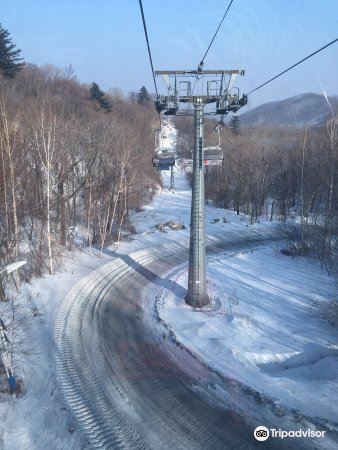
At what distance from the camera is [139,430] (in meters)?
6.81

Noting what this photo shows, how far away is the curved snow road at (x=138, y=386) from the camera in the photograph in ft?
22.0

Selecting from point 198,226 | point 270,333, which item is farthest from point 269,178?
point 270,333

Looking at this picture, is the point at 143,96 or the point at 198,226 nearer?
the point at 198,226

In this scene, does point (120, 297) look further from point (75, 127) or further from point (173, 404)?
point (75, 127)

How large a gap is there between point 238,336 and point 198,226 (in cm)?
400

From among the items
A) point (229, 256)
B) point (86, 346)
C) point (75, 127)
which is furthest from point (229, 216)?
point (86, 346)

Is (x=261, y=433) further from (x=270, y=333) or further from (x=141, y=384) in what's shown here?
(x=270, y=333)

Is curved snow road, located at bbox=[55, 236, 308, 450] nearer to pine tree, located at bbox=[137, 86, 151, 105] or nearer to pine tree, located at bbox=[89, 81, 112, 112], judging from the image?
pine tree, located at bbox=[89, 81, 112, 112]

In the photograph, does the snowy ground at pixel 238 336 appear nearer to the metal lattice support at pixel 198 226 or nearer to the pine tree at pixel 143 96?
the metal lattice support at pixel 198 226

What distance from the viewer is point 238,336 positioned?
10672 mm

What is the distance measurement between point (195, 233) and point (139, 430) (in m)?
7.02

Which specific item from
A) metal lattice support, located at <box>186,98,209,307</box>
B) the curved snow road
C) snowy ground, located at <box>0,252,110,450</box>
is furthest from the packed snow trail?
metal lattice support, located at <box>186,98,209,307</box>

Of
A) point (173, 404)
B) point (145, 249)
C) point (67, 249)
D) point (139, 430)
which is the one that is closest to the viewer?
point (139, 430)

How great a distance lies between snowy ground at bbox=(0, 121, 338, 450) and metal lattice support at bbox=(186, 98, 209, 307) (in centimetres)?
66
